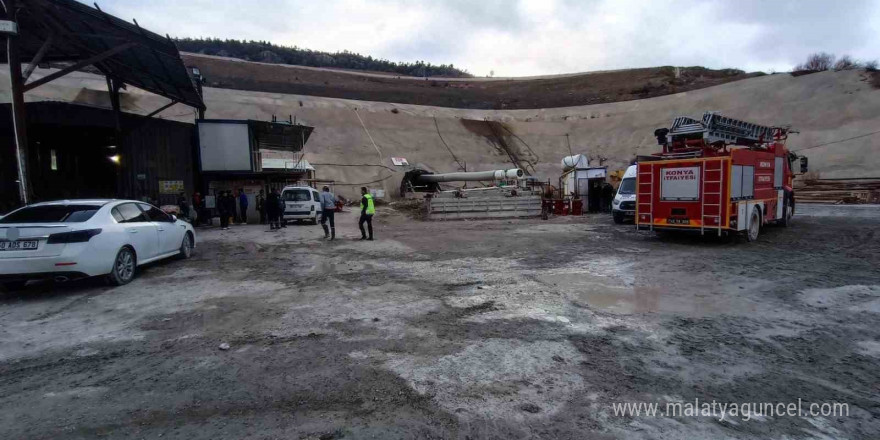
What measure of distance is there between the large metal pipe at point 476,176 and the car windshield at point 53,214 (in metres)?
19.1

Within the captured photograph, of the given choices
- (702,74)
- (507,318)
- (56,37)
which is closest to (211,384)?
(507,318)

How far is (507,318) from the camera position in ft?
17.6

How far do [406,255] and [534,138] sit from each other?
113 feet

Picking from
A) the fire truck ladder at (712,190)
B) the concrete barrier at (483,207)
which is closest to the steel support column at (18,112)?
the concrete barrier at (483,207)

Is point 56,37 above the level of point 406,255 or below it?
above

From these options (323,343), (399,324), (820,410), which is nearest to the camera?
(820,410)

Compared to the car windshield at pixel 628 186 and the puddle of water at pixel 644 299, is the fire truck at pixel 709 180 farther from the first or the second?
the puddle of water at pixel 644 299

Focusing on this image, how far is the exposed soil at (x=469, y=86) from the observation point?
4984 cm

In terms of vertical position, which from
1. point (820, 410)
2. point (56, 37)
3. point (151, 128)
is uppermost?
point (56, 37)

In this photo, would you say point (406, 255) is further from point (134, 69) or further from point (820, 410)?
point (134, 69)

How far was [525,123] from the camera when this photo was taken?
4447 cm

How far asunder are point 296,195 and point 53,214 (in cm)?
1218

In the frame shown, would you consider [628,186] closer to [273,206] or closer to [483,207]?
[483,207]

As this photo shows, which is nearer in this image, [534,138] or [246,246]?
[246,246]
